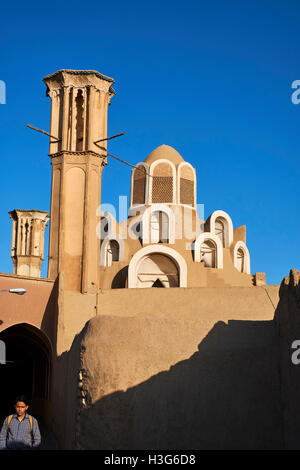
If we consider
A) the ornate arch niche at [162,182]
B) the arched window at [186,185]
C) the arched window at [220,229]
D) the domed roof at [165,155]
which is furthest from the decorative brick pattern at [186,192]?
the arched window at [220,229]

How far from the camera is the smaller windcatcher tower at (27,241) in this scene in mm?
41500

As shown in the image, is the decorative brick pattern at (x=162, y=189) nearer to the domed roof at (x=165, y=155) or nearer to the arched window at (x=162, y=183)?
the arched window at (x=162, y=183)

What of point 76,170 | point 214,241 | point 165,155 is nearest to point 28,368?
point 214,241

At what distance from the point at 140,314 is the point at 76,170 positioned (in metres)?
6.34

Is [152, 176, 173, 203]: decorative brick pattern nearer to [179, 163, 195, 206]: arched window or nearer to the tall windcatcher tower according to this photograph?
[179, 163, 195, 206]: arched window

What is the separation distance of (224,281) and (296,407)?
14970mm

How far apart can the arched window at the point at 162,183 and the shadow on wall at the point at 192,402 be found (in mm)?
15822

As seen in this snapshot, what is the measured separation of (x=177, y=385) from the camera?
11.9 meters

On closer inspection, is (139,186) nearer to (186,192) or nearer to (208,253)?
(186,192)

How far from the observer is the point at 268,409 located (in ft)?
38.4

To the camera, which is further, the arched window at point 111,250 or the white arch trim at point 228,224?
the white arch trim at point 228,224

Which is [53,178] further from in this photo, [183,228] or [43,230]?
[43,230]
